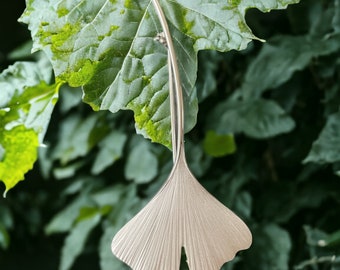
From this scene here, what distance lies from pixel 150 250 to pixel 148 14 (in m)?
0.15

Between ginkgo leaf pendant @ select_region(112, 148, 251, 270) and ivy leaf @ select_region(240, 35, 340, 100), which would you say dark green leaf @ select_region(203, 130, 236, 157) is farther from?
ginkgo leaf pendant @ select_region(112, 148, 251, 270)

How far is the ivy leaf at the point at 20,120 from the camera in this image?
0.46 metres

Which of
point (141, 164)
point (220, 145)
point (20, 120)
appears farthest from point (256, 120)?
point (20, 120)

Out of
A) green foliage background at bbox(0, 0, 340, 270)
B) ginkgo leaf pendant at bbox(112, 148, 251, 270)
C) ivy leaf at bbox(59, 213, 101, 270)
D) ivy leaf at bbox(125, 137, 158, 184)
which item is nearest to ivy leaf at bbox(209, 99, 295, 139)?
green foliage background at bbox(0, 0, 340, 270)

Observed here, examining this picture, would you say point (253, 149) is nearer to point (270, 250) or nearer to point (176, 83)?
point (270, 250)

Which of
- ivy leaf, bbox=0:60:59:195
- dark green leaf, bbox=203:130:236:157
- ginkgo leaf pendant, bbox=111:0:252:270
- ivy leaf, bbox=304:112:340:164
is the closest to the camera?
ginkgo leaf pendant, bbox=111:0:252:270

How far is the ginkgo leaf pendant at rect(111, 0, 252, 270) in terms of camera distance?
0.34 m

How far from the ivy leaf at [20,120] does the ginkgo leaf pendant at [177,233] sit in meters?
0.15

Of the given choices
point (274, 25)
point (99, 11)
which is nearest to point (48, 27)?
point (99, 11)

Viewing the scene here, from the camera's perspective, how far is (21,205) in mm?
1074

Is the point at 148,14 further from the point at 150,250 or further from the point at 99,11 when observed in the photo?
the point at 150,250

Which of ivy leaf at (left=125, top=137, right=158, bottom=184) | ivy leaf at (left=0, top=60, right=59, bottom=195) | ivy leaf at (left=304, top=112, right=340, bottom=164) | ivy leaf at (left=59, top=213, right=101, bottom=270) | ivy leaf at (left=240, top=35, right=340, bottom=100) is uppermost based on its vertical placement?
ivy leaf at (left=0, top=60, right=59, bottom=195)

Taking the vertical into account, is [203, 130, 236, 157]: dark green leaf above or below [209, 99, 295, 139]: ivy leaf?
below

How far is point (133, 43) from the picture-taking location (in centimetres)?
38
